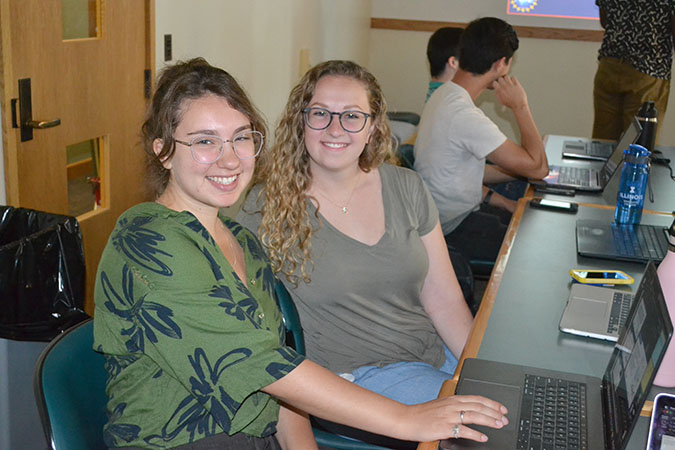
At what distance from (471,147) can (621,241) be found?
79 cm

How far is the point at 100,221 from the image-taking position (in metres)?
2.74

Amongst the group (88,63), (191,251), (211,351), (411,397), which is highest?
(88,63)

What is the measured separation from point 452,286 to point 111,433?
3.13ft

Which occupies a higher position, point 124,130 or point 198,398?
point 124,130

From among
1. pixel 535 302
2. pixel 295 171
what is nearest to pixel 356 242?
pixel 295 171

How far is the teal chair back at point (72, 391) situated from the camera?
109 cm

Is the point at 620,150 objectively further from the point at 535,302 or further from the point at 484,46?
the point at 535,302

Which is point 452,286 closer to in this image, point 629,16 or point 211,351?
point 211,351

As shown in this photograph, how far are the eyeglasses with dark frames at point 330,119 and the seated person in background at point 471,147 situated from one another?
1005mm

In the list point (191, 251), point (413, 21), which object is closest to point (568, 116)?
point (413, 21)

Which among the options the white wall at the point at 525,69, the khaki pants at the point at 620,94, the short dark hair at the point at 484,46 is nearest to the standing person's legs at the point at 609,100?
the khaki pants at the point at 620,94

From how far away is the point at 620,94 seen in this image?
14.5ft

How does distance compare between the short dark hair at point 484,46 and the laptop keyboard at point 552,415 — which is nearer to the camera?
the laptop keyboard at point 552,415

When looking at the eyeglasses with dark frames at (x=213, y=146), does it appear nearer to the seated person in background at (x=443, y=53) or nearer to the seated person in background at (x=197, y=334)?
Answer: the seated person in background at (x=197, y=334)
